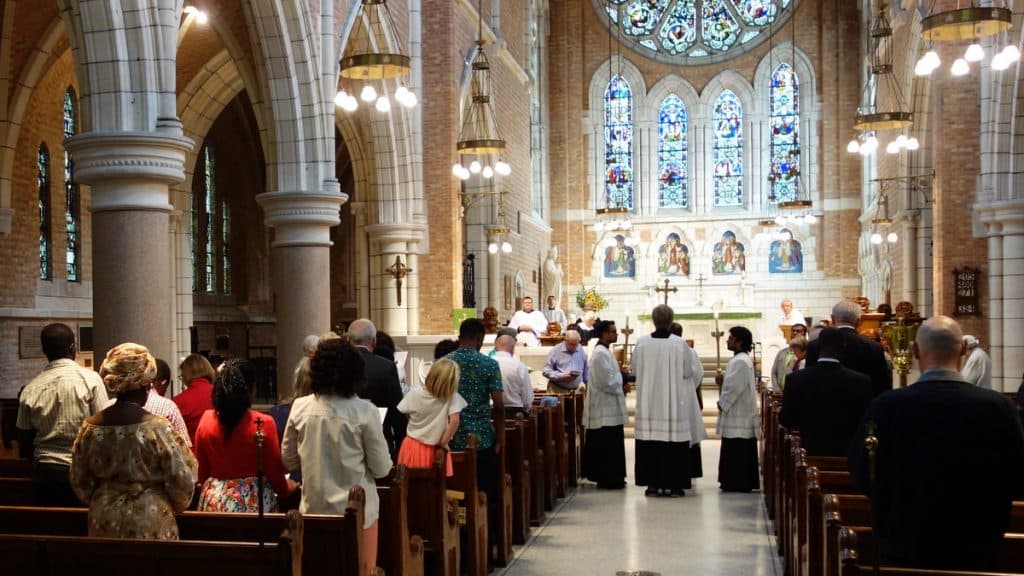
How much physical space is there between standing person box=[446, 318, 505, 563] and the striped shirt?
254cm

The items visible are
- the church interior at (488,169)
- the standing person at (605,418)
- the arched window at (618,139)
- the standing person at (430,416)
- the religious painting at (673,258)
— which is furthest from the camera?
the arched window at (618,139)

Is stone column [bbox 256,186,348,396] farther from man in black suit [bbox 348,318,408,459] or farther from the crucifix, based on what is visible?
man in black suit [bbox 348,318,408,459]

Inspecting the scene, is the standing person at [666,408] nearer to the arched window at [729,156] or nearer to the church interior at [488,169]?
the church interior at [488,169]

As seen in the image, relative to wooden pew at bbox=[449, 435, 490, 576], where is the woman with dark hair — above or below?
above

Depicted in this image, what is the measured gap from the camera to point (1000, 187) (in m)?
16.2

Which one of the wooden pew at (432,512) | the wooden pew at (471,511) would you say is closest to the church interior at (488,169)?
the wooden pew at (471,511)

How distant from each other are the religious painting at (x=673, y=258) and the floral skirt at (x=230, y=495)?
91.4 feet

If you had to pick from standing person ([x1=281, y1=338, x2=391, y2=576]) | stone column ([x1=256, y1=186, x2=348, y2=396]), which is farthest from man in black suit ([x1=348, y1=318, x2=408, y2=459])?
stone column ([x1=256, y1=186, x2=348, y2=396])

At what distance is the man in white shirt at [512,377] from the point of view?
923 centimetres

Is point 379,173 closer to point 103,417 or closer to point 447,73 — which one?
point 447,73

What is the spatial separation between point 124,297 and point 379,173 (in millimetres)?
9723

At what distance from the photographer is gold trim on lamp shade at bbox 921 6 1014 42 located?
35.9 feet

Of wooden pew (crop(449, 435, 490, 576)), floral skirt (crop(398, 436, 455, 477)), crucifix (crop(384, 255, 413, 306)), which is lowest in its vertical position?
wooden pew (crop(449, 435, 490, 576))

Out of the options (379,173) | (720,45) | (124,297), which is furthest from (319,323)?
(720,45)
